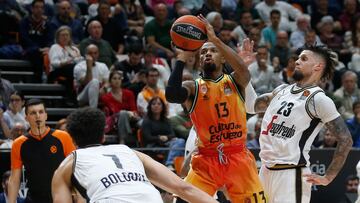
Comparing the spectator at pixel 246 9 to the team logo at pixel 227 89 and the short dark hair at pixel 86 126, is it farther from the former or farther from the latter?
the short dark hair at pixel 86 126

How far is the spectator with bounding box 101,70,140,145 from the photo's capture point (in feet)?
44.8

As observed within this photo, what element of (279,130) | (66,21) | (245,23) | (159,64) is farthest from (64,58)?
(279,130)

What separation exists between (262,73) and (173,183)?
10.0m

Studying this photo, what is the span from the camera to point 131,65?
50.1 feet

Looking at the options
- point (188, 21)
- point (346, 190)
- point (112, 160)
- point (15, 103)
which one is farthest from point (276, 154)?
point (15, 103)

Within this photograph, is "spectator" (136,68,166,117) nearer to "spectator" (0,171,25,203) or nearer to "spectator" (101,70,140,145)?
"spectator" (101,70,140,145)

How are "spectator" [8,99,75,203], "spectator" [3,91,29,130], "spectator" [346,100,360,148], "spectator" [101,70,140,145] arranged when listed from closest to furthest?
"spectator" [8,99,75,203] < "spectator" [3,91,29,130] < "spectator" [101,70,140,145] < "spectator" [346,100,360,148]

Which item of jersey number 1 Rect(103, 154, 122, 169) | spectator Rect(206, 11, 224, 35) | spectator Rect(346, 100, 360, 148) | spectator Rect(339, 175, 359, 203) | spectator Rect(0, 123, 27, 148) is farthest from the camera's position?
spectator Rect(206, 11, 224, 35)

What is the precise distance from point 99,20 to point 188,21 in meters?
8.09

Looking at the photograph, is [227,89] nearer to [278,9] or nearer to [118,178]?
[118,178]

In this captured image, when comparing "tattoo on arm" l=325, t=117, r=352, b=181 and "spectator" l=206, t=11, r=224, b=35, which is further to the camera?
"spectator" l=206, t=11, r=224, b=35

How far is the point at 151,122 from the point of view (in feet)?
44.3

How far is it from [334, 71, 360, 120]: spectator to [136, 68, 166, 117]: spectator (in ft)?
11.1

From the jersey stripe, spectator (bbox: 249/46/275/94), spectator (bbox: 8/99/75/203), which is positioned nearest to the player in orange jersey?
the jersey stripe
